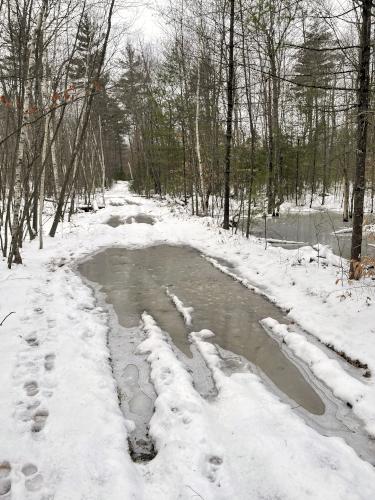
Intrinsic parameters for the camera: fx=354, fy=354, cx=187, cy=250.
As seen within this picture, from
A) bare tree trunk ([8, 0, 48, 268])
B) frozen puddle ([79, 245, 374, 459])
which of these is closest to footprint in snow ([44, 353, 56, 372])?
frozen puddle ([79, 245, 374, 459])

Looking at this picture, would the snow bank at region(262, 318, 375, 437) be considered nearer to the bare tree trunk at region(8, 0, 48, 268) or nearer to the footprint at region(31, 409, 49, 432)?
the footprint at region(31, 409, 49, 432)

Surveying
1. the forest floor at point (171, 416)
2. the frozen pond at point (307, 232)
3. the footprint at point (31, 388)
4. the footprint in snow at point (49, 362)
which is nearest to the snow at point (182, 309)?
the forest floor at point (171, 416)

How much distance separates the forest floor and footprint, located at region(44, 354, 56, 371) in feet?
0.07

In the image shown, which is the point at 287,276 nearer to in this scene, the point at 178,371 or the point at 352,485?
the point at 178,371

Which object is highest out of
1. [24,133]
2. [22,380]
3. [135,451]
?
[24,133]

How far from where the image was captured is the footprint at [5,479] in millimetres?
2430

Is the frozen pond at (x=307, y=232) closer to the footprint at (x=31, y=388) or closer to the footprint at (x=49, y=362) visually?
the footprint at (x=49, y=362)

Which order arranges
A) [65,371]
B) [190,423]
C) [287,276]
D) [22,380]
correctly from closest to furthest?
1. [190,423]
2. [22,380]
3. [65,371]
4. [287,276]

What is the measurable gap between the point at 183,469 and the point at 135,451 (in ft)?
1.66

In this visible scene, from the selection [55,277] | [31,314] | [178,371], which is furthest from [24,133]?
[178,371]

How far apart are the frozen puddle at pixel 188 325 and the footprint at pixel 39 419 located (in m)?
0.75

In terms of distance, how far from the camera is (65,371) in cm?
399

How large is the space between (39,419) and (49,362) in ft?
3.53

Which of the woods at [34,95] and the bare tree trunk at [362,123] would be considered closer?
the bare tree trunk at [362,123]
